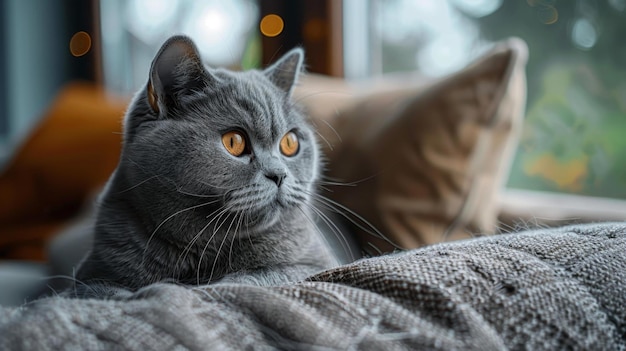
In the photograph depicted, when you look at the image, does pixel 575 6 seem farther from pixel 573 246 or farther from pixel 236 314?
pixel 236 314

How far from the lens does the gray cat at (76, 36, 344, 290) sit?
0.53 meters

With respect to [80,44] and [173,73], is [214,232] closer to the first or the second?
[173,73]

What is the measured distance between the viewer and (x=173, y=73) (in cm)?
55

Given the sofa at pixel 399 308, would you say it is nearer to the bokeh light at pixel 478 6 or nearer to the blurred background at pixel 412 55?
the blurred background at pixel 412 55

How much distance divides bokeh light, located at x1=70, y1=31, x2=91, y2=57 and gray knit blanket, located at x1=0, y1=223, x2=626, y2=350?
355cm

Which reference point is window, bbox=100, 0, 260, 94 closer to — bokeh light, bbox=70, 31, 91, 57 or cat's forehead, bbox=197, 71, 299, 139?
bokeh light, bbox=70, 31, 91, 57

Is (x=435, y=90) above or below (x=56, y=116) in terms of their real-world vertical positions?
above

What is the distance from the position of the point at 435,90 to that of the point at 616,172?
2.34ft

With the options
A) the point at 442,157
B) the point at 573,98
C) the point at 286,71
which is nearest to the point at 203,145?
the point at 286,71

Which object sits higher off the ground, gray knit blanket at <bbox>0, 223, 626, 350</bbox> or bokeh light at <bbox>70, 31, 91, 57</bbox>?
gray knit blanket at <bbox>0, 223, 626, 350</bbox>

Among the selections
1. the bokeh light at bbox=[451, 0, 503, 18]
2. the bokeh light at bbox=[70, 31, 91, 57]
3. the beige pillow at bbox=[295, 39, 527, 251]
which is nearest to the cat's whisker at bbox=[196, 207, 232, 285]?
the beige pillow at bbox=[295, 39, 527, 251]

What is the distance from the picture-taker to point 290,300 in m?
0.39

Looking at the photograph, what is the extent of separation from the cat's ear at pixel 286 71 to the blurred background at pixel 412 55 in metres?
Result: 0.11

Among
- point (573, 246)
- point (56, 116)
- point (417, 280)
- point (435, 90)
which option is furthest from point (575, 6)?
point (56, 116)
